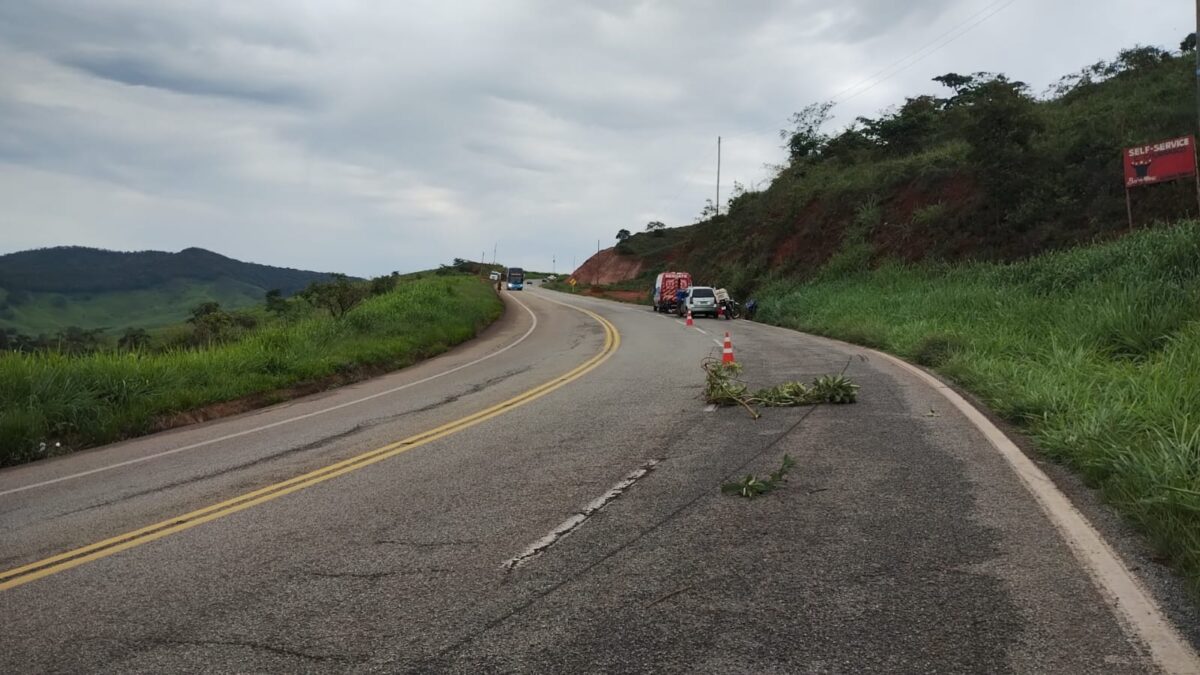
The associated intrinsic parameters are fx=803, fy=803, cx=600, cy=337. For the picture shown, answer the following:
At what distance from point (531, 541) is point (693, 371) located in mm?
9105

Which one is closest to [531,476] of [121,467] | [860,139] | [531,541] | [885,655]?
[531,541]

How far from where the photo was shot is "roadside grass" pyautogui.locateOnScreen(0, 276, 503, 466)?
34.8 ft

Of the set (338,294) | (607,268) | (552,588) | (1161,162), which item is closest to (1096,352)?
(552,588)

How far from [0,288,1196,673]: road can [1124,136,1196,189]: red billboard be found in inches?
617

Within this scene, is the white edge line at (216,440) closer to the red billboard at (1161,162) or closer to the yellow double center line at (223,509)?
the yellow double center line at (223,509)

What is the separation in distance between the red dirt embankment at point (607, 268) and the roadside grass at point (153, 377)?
2958 inches

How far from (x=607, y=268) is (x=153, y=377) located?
93365 mm

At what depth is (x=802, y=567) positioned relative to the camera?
4.26m

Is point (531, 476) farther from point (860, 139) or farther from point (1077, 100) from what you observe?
point (860, 139)

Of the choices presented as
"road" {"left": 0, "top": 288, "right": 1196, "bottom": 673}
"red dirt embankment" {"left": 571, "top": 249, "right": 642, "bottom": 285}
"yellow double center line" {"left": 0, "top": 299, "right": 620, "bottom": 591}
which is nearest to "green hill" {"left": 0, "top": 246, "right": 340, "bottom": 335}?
"red dirt embankment" {"left": 571, "top": 249, "right": 642, "bottom": 285}

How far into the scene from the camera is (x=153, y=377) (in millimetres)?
12805

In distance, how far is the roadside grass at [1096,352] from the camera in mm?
5266

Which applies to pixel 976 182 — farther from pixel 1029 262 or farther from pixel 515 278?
pixel 515 278

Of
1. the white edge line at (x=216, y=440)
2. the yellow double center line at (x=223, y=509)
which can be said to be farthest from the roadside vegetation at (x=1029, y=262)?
the white edge line at (x=216, y=440)
